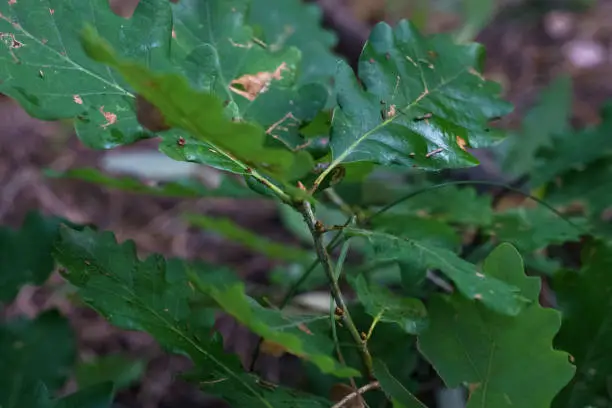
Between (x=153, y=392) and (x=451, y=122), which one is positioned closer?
(x=451, y=122)

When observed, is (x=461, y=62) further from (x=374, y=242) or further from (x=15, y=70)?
(x=15, y=70)

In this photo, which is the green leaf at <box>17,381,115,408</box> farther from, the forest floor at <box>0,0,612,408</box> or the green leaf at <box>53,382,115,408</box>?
the forest floor at <box>0,0,612,408</box>

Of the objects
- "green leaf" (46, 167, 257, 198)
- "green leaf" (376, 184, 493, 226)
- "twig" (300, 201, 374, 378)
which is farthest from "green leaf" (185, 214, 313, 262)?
"twig" (300, 201, 374, 378)

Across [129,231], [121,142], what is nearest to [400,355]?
[121,142]

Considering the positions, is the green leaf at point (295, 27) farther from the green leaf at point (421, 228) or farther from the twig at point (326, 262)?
the twig at point (326, 262)

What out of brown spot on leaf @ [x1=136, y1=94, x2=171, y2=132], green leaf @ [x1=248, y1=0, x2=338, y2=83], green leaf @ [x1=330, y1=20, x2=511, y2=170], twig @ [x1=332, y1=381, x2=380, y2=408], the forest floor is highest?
green leaf @ [x1=330, y1=20, x2=511, y2=170]

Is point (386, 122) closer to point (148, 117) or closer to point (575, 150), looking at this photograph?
point (148, 117)
